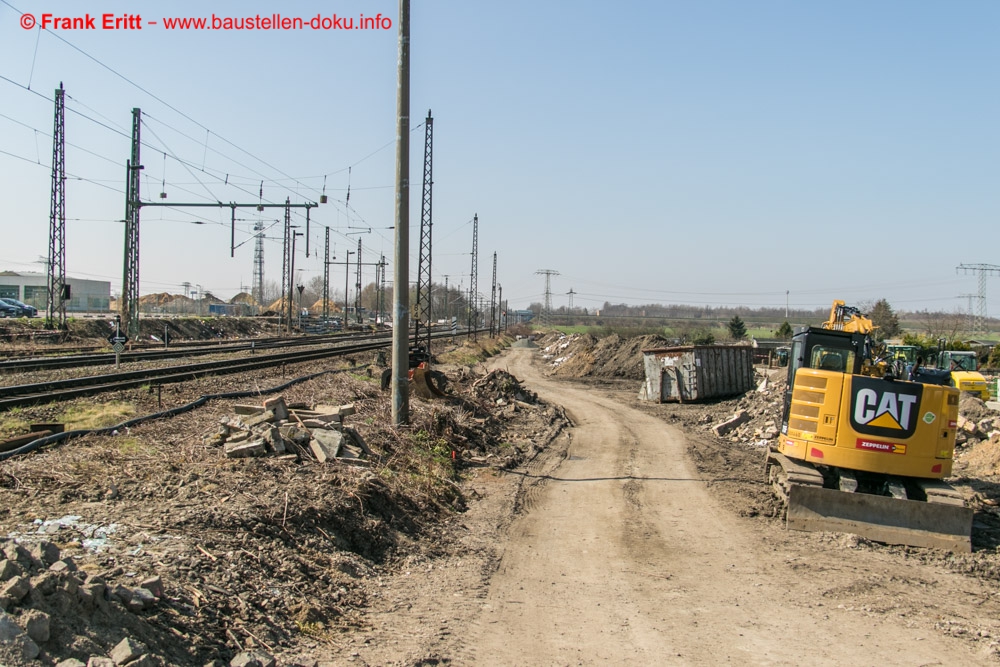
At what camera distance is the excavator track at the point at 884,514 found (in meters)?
9.98

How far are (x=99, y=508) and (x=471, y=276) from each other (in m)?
52.9

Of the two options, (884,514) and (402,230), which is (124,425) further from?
(884,514)

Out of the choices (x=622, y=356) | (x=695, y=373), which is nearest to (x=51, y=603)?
(x=695, y=373)

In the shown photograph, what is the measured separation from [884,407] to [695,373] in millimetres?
19574

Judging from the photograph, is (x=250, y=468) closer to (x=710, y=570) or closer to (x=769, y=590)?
(x=710, y=570)

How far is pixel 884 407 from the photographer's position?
416 inches

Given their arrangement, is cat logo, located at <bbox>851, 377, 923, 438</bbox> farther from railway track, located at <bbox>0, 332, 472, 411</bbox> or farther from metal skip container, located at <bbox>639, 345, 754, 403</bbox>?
metal skip container, located at <bbox>639, 345, 754, 403</bbox>

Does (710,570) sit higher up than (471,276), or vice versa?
(471,276)

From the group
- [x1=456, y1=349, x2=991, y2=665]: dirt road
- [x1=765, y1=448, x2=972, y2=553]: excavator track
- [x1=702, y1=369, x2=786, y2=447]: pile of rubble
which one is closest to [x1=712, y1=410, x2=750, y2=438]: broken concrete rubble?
[x1=702, y1=369, x2=786, y2=447]: pile of rubble

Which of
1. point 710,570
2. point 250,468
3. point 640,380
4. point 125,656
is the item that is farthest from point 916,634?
point 640,380

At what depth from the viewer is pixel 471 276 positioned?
59344mm

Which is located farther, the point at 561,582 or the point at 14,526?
the point at 561,582

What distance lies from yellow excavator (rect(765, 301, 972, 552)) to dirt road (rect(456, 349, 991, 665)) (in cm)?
76

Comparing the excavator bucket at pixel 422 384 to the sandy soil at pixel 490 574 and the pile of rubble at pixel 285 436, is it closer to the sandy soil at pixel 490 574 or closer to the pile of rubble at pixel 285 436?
the sandy soil at pixel 490 574
